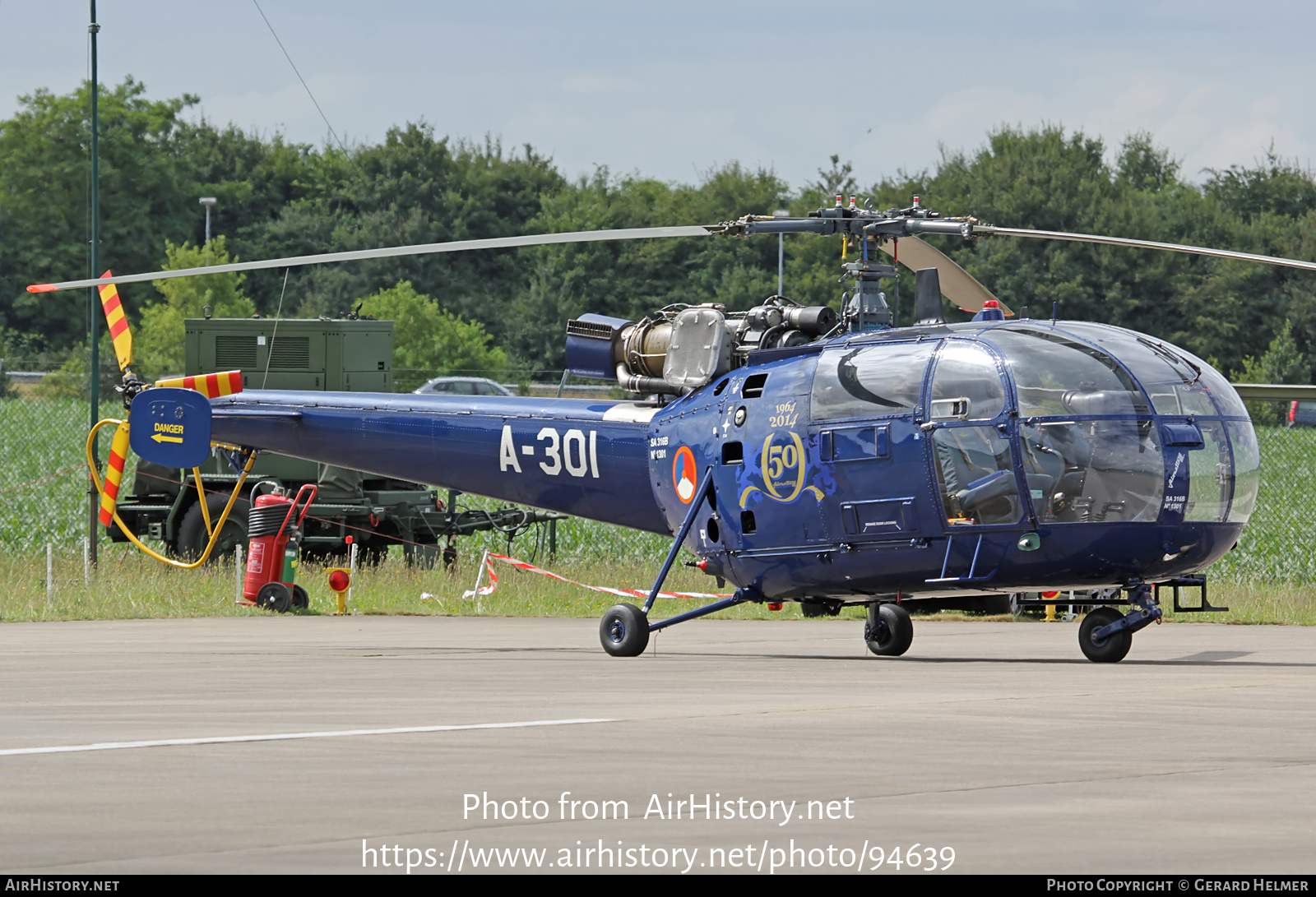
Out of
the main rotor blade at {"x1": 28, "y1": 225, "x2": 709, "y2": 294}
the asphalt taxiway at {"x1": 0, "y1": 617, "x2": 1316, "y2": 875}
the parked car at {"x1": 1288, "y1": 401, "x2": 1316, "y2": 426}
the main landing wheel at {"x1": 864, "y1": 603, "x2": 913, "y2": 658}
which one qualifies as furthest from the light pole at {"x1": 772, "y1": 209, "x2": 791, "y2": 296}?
the parked car at {"x1": 1288, "y1": 401, "x2": 1316, "y2": 426}

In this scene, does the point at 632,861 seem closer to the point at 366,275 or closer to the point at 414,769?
the point at 414,769

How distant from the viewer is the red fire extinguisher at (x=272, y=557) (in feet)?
65.7

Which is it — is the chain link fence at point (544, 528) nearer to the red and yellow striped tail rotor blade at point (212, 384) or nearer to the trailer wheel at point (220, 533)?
the trailer wheel at point (220, 533)

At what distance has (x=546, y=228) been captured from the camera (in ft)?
281

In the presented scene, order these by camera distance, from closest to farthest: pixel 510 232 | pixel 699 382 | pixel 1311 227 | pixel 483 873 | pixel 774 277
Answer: pixel 483 873 → pixel 699 382 → pixel 774 277 → pixel 1311 227 → pixel 510 232

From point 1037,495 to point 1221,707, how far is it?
285cm

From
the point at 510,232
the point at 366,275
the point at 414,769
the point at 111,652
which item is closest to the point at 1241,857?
the point at 414,769

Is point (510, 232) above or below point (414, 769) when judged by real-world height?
above

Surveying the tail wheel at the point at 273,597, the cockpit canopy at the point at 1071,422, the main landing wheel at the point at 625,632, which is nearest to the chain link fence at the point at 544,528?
the tail wheel at the point at 273,597

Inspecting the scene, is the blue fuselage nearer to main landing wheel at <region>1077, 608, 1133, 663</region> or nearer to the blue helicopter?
the blue helicopter

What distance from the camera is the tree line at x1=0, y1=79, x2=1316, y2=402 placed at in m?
Answer: 73.1

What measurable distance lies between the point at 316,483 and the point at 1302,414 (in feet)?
162

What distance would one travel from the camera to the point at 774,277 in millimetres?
73375

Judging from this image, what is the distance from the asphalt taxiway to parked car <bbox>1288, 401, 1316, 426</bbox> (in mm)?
50569
